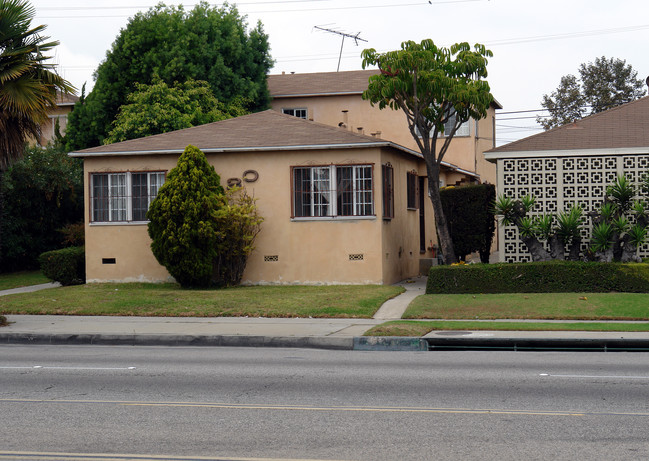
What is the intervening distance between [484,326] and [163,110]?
69.2 feet

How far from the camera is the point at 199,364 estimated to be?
39.5ft

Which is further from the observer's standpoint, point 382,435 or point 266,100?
point 266,100

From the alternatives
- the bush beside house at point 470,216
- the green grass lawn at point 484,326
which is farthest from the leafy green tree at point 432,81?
the green grass lawn at point 484,326

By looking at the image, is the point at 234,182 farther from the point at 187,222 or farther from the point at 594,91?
the point at 594,91

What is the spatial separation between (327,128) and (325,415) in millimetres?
16044

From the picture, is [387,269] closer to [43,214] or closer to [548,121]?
[43,214]

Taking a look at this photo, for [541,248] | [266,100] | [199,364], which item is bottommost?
[199,364]

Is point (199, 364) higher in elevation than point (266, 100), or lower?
lower

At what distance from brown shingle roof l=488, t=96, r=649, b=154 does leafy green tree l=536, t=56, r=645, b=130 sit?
34.1m

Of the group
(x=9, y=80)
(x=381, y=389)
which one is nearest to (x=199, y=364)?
(x=381, y=389)

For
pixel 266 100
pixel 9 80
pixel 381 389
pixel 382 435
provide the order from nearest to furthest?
pixel 382 435
pixel 381 389
pixel 9 80
pixel 266 100

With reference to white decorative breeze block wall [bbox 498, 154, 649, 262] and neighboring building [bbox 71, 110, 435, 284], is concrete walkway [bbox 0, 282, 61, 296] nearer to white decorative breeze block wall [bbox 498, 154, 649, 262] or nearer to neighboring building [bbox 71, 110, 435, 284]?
neighboring building [bbox 71, 110, 435, 284]

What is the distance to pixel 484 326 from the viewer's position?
50.4ft

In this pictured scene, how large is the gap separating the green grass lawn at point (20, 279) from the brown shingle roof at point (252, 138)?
4895 millimetres
